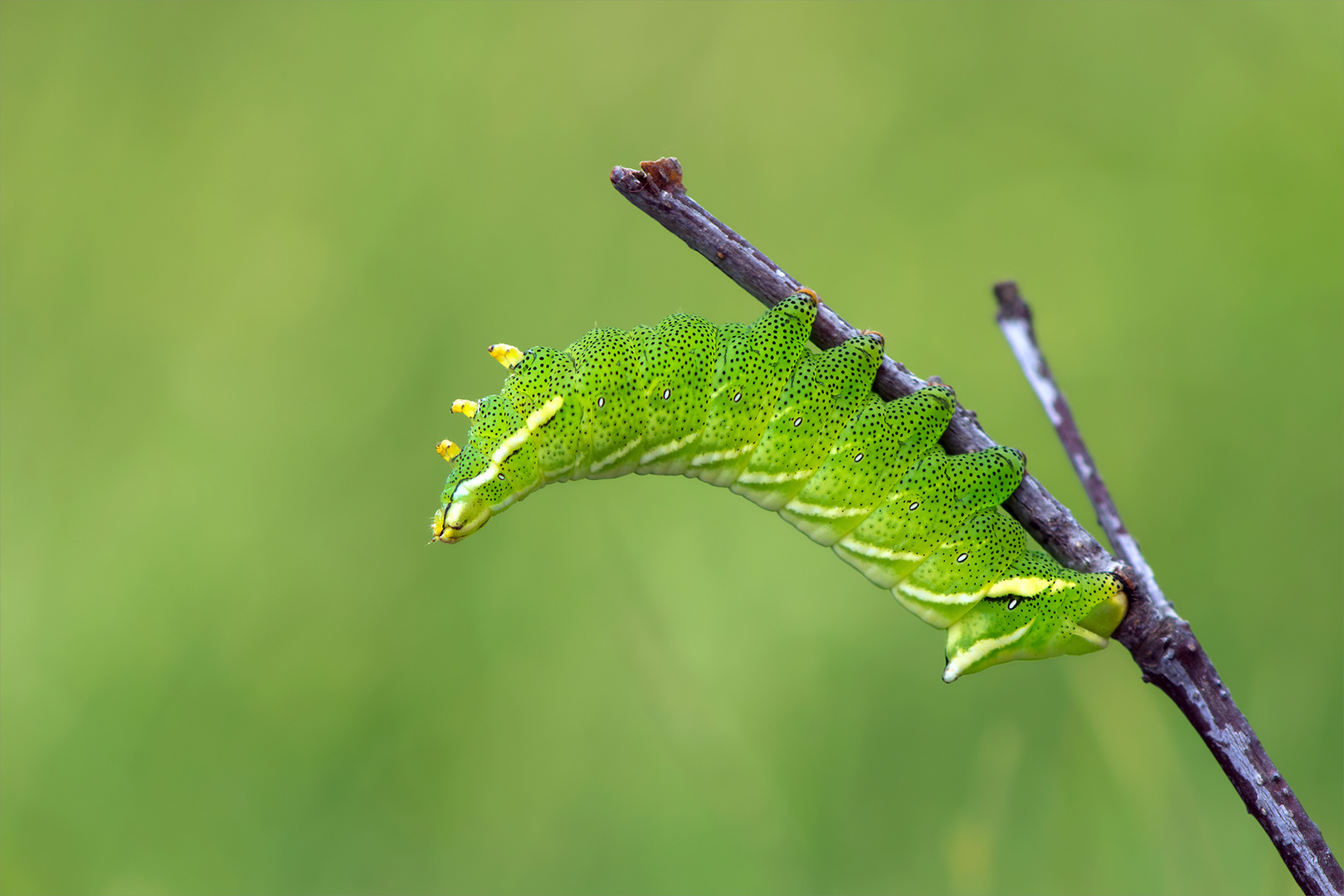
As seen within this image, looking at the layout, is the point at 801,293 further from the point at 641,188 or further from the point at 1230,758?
the point at 1230,758

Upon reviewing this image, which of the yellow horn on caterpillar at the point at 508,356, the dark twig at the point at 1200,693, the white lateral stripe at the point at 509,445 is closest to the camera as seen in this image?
the dark twig at the point at 1200,693

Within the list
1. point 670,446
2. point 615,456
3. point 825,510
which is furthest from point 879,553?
point 615,456

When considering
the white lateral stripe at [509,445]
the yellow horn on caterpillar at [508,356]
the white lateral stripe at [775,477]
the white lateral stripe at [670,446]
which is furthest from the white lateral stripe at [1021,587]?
the yellow horn on caterpillar at [508,356]

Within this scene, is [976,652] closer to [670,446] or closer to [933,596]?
[933,596]

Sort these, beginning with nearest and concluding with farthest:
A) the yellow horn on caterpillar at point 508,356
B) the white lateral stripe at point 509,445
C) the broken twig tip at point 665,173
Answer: the broken twig tip at point 665,173 < the white lateral stripe at point 509,445 < the yellow horn on caterpillar at point 508,356

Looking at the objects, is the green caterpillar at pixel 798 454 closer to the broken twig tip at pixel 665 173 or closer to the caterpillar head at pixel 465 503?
the caterpillar head at pixel 465 503

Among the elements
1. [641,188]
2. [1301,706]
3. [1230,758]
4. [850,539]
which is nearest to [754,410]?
[850,539]
